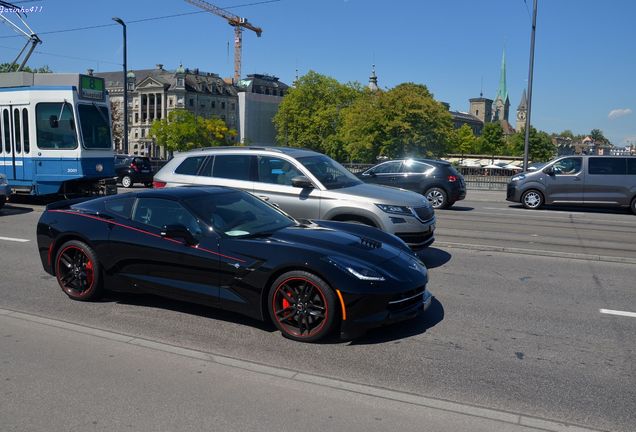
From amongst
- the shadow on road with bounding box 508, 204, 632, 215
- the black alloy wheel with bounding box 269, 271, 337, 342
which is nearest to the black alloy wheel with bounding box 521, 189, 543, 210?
the shadow on road with bounding box 508, 204, 632, 215

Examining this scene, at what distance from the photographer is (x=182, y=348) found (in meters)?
5.23

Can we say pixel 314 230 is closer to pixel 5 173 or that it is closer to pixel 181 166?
pixel 181 166

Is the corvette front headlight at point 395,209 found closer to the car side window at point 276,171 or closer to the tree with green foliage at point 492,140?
the car side window at point 276,171

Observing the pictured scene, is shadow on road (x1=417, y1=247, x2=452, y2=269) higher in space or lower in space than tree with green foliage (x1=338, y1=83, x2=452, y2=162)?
lower

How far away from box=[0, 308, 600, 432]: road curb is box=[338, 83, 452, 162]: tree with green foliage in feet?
221

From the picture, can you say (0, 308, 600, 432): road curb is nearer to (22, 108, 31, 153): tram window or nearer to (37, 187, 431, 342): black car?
(37, 187, 431, 342): black car

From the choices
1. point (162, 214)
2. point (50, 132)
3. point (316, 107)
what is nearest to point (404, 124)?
point (316, 107)

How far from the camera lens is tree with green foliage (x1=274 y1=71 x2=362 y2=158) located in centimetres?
10262

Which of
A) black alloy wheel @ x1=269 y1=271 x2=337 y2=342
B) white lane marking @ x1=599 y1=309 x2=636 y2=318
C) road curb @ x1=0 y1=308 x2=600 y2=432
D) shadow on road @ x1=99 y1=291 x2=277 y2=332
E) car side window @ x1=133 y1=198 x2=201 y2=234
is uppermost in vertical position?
car side window @ x1=133 y1=198 x2=201 y2=234

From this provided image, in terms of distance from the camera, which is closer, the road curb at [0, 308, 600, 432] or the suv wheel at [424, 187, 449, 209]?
the road curb at [0, 308, 600, 432]

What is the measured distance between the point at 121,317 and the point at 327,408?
3.04 meters

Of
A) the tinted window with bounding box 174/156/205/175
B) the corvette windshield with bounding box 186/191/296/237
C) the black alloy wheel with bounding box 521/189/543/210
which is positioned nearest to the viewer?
the corvette windshield with bounding box 186/191/296/237

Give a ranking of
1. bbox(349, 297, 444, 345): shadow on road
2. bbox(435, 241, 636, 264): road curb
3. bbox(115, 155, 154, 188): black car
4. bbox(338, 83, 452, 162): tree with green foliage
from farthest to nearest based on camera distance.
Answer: bbox(338, 83, 452, 162): tree with green foliage, bbox(115, 155, 154, 188): black car, bbox(435, 241, 636, 264): road curb, bbox(349, 297, 444, 345): shadow on road

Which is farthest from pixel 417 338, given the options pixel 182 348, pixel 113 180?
pixel 113 180
